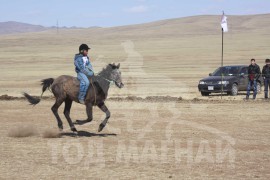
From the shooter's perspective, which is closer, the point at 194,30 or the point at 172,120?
the point at 172,120

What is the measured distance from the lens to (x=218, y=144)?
12.7 metres

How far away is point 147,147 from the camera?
40.3ft

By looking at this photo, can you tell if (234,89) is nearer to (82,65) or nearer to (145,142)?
(82,65)

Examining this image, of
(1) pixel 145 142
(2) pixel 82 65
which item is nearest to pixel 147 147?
(1) pixel 145 142

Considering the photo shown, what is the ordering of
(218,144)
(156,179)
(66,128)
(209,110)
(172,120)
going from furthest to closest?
1. (209,110)
2. (172,120)
3. (66,128)
4. (218,144)
5. (156,179)

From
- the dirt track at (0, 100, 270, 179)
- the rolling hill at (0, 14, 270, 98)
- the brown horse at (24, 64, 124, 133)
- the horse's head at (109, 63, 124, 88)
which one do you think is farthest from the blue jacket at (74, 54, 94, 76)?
the rolling hill at (0, 14, 270, 98)

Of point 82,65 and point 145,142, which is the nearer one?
point 145,142

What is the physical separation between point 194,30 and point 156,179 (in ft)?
458

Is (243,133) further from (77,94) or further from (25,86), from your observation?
(25,86)

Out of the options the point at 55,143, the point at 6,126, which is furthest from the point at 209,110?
the point at 55,143

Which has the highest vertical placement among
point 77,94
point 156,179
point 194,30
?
point 194,30

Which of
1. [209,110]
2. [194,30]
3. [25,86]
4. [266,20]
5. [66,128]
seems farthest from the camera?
[266,20]

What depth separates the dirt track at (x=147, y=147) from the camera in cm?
967

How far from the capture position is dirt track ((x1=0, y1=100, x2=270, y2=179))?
9672 mm
